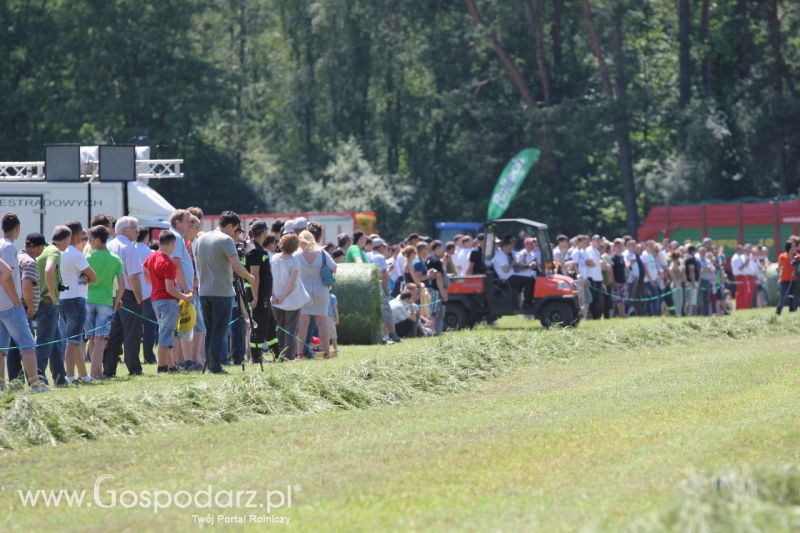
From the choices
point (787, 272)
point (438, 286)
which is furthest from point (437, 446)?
point (787, 272)

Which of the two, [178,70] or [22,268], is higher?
[178,70]

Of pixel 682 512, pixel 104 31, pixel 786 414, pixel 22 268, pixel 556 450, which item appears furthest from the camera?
pixel 104 31

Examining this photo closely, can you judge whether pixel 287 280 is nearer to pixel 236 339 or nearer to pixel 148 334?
pixel 236 339

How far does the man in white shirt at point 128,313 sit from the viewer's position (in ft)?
55.7

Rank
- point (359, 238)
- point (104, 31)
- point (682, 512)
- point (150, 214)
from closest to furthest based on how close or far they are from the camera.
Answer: point (682, 512) < point (359, 238) < point (150, 214) < point (104, 31)

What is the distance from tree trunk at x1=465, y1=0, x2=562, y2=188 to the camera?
58094 mm

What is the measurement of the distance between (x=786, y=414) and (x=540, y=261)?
1740 centimetres

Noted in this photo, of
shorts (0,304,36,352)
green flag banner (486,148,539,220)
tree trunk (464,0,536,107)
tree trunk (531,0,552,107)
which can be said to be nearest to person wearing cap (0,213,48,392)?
shorts (0,304,36,352)

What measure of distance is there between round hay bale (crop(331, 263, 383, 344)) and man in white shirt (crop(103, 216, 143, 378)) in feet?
17.6

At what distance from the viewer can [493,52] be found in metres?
62.8

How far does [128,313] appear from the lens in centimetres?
1728

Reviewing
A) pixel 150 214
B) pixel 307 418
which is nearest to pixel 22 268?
pixel 307 418

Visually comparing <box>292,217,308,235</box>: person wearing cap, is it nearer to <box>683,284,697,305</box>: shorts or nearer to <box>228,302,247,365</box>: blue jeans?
<box>228,302,247,365</box>: blue jeans

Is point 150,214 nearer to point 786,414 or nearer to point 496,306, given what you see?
point 496,306
